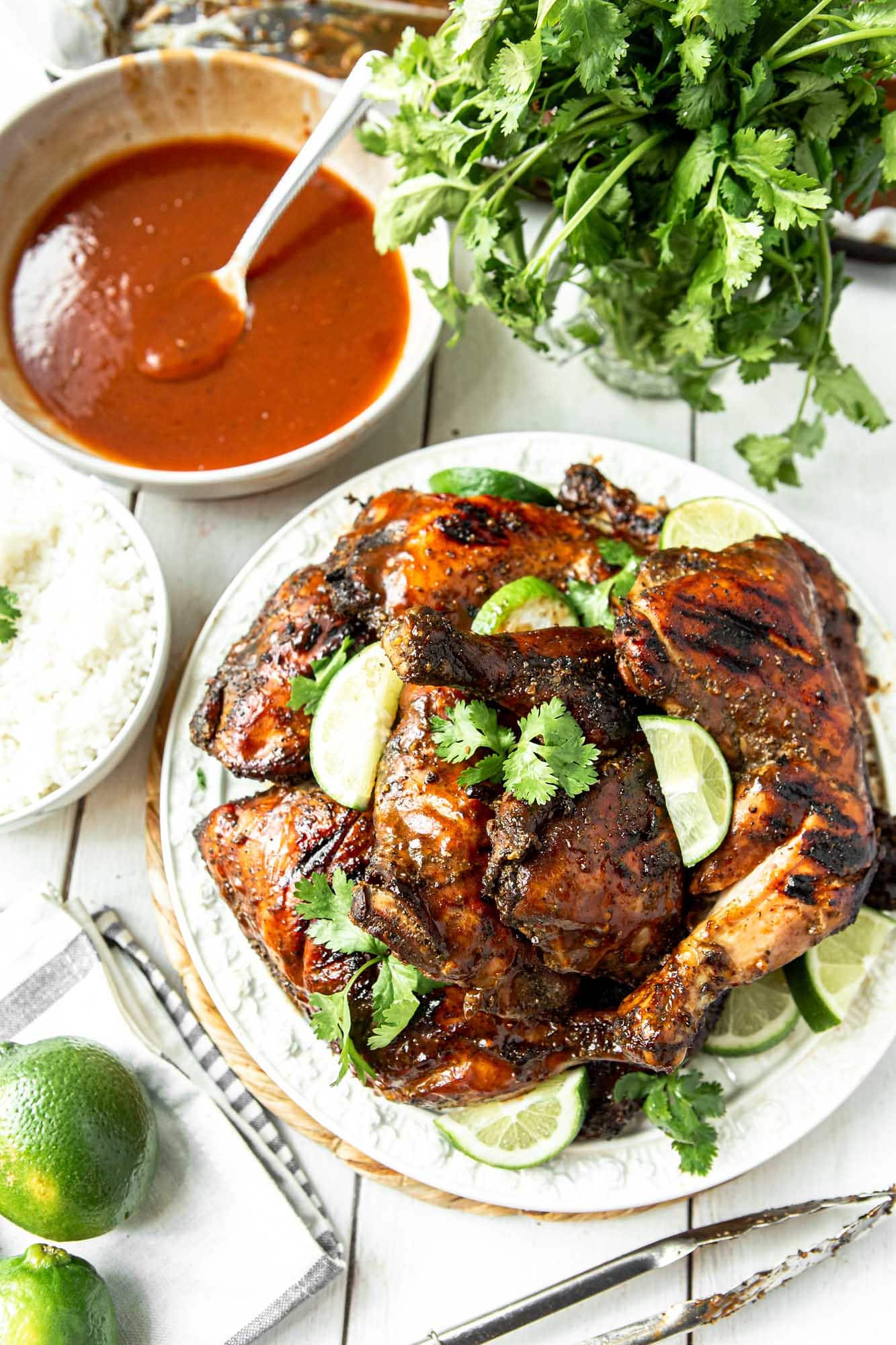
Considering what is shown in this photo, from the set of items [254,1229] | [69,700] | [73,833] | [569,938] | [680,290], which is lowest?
[254,1229]

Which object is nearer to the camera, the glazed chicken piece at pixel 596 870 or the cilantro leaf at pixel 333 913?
the glazed chicken piece at pixel 596 870

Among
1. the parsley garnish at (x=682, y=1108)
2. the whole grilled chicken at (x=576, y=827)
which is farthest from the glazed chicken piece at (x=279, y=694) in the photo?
the parsley garnish at (x=682, y=1108)

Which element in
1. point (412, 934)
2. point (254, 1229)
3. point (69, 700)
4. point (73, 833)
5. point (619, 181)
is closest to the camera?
point (412, 934)

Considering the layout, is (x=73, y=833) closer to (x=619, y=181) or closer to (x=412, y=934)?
(x=412, y=934)

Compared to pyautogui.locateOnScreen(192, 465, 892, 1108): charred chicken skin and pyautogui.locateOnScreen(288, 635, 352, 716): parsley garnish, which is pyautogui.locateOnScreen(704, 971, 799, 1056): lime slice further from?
pyautogui.locateOnScreen(288, 635, 352, 716): parsley garnish

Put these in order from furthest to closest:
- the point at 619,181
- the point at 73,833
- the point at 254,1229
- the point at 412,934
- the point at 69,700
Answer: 1. the point at 73,833
2. the point at 69,700
3. the point at 254,1229
4. the point at 619,181
5. the point at 412,934

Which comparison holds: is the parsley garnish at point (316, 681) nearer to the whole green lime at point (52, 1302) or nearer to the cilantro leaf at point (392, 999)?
the cilantro leaf at point (392, 999)

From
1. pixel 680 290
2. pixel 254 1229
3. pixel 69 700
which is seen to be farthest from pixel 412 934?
pixel 680 290
